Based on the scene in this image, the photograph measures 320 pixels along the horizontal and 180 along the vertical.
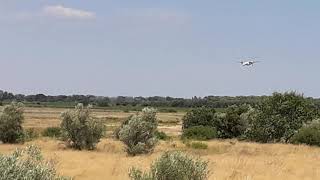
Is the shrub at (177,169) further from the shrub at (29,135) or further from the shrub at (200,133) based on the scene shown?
the shrub at (200,133)

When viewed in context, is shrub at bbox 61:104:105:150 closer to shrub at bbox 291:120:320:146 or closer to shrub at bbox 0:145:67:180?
shrub at bbox 291:120:320:146

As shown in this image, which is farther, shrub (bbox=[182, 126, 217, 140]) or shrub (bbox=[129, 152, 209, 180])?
shrub (bbox=[182, 126, 217, 140])

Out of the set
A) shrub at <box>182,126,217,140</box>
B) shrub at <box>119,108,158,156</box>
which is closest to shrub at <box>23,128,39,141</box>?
shrub at <box>119,108,158,156</box>

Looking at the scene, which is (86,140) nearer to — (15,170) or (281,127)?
(281,127)

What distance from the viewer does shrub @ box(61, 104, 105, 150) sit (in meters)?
38.5

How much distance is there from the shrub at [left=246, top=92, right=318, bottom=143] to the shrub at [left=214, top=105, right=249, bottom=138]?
379 inches

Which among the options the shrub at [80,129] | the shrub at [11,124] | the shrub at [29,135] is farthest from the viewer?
the shrub at [29,135]

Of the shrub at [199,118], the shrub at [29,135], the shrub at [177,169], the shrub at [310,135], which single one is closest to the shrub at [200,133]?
the shrub at [199,118]

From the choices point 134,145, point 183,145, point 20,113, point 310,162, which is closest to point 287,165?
point 310,162

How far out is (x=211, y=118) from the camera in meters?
69.2

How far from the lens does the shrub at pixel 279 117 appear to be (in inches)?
2114

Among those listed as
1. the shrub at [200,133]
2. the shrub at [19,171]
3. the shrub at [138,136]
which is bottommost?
the shrub at [200,133]

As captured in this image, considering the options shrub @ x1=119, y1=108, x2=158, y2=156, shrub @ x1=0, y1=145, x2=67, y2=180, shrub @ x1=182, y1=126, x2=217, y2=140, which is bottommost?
shrub @ x1=182, y1=126, x2=217, y2=140

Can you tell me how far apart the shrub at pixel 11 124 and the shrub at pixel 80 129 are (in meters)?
4.56
